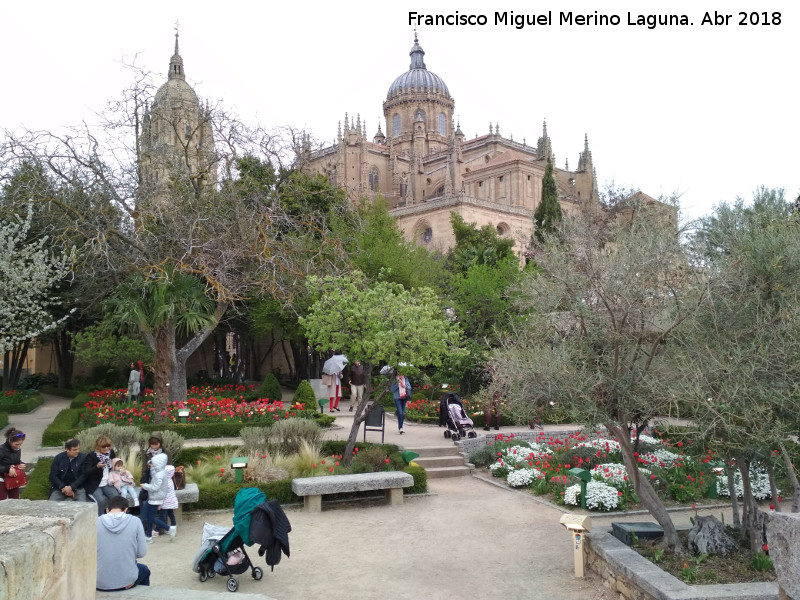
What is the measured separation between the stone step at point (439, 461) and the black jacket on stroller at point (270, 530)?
6432 mm

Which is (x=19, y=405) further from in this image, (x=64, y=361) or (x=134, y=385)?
(x=64, y=361)

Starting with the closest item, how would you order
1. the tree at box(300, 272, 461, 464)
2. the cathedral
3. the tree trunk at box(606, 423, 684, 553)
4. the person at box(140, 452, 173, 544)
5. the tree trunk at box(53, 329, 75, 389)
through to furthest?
the tree trunk at box(606, 423, 684, 553) < the person at box(140, 452, 173, 544) < the tree at box(300, 272, 461, 464) < the tree trunk at box(53, 329, 75, 389) < the cathedral

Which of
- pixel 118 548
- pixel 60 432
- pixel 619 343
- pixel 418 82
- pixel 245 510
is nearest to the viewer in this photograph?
pixel 118 548

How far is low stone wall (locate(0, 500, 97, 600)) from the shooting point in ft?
9.78

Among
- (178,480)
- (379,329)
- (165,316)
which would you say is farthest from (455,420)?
(165,316)

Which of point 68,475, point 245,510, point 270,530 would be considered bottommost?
point 270,530

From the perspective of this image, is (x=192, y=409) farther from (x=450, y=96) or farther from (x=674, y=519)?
(x=450, y=96)

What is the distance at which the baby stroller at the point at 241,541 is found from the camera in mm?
6906

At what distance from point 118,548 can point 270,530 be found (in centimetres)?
171

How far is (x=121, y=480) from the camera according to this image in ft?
27.5

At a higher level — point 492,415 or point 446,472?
point 492,415

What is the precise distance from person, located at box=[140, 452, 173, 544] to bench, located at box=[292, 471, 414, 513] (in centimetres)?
219

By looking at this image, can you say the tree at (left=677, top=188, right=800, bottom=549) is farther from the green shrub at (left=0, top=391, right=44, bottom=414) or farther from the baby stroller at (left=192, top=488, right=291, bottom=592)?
the green shrub at (left=0, top=391, right=44, bottom=414)


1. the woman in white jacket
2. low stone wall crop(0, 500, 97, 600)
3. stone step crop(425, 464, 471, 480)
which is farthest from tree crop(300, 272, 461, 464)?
low stone wall crop(0, 500, 97, 600)
